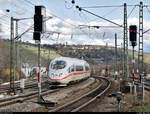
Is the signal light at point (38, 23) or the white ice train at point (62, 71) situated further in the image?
the white ice train at point (62, 71)

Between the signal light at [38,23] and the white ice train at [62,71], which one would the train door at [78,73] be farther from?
the signal light at [38,23]

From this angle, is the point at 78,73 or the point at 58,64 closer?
the point at 58,64

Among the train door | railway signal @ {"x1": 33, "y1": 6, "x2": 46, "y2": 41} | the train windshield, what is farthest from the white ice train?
railway signal @ {"x1": 33, "y1": 6, "x2": 46, "y2": 41}

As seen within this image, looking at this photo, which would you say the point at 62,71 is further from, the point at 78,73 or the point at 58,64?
the point at 78,73

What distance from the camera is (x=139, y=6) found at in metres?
22.4

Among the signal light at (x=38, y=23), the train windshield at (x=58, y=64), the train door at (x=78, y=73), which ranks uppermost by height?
the signal light at (x=38, y=23)

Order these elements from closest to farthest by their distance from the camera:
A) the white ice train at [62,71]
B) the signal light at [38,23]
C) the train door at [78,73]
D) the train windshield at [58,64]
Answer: the signal light at [38,23], the white ice train at [62,71], the train windshield at [58,64], the train door at [78,73]

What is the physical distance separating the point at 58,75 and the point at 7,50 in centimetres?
7578

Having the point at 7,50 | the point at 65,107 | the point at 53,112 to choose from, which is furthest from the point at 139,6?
the point at 7,50

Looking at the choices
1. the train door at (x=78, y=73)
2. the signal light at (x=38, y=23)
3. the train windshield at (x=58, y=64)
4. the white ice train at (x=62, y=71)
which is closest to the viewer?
the signal light at (x=38, y=23)

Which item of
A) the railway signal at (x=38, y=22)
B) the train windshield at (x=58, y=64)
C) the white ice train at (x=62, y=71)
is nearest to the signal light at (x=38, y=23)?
the railway signal at (x=38, y=22)

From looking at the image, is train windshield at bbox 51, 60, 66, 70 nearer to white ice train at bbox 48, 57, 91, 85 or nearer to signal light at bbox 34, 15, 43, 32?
white ice train at bbox 48, 57, 91, 85

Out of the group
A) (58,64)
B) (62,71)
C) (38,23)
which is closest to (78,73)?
(58,64)

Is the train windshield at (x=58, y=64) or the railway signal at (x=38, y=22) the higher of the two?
the railway signal at (x=38, y=22)
